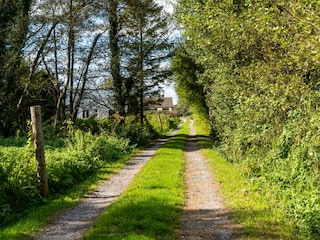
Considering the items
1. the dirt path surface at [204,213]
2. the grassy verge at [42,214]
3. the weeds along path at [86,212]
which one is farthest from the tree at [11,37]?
the dirt path surface at [204,213]

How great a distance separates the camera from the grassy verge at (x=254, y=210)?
18.3ft

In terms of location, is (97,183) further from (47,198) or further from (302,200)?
(302,200)

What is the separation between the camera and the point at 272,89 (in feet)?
20.4

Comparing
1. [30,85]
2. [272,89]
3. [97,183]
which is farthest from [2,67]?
[272,89]

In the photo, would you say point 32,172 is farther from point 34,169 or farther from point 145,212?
point 145,212

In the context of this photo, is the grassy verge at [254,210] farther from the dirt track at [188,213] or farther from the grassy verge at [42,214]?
the grassy verge at [42,214]

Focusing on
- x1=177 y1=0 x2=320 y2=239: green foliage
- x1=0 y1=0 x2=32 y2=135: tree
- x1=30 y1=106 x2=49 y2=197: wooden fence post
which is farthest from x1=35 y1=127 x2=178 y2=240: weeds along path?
x1=0 y1=0 x2=32 y2=135: tree

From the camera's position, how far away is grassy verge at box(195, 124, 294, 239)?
5.57 metres

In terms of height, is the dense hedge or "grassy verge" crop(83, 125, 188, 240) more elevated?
the dense hedge

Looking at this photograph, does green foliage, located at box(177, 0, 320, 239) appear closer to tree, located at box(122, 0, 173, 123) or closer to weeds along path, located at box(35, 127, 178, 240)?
weeds along path, located at box(35, 127, 178, 240)

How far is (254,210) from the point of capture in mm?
6863

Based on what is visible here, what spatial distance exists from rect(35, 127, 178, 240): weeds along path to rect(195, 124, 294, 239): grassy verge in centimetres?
282

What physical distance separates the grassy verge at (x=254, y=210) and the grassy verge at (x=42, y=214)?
12.1ft

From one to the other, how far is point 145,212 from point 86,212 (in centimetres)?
144
